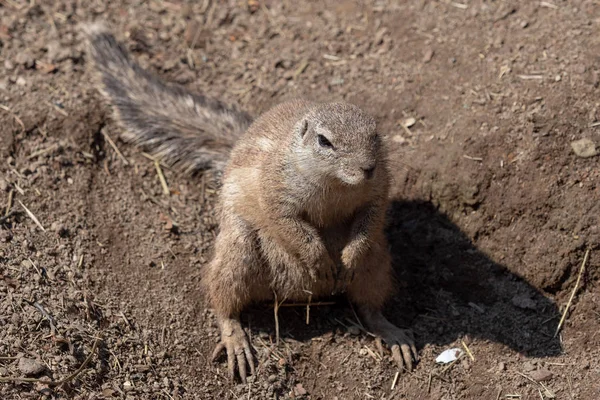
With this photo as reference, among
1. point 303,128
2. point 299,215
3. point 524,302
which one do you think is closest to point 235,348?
point 299,215

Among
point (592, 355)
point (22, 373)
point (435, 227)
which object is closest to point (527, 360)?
point (592, 355)

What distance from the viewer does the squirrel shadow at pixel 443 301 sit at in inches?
257

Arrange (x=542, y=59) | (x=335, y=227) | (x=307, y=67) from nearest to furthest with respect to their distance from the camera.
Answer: (x=335, y=227)
(x=542, y=59)
(x=307, y=67)

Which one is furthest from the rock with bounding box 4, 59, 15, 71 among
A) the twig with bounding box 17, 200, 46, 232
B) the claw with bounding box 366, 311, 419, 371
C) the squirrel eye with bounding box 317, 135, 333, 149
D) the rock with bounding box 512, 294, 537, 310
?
the rock with bounding box 512, 294, 537, 310

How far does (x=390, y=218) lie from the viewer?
23.2 ft

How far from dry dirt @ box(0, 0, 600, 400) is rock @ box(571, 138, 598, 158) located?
0.05 m

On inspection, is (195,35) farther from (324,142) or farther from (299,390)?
(299,390)

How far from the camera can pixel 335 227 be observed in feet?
20.3

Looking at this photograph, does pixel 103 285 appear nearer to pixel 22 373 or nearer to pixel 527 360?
pixel 22 373

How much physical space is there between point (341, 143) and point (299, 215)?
773 mm

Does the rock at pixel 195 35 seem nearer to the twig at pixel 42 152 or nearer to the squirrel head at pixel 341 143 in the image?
the twig at pixel 42 152

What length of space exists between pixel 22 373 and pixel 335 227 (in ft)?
8.41

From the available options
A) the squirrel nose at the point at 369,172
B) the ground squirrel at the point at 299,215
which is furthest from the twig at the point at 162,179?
the squirrel nose at the point at 369,172

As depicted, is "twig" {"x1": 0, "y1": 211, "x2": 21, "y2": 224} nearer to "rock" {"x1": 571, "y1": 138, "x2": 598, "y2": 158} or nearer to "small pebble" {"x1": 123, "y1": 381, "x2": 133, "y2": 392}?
"small pebble" {"x1": 123, "y1": 381, "x2": 133, "y2": 392}
